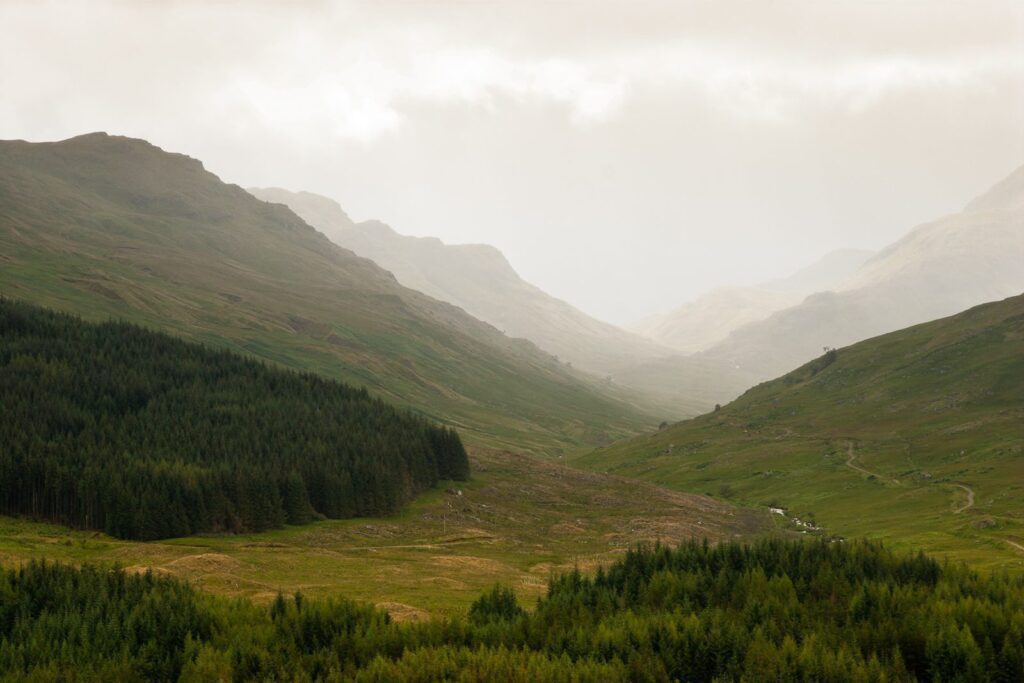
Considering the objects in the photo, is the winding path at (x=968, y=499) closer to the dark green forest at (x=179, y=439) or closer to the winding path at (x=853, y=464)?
the winding path at (x=853, y=464)

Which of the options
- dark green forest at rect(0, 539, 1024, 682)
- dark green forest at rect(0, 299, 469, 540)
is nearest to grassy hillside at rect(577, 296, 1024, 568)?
dark green forest at rect(0, 539, 1024, 682)

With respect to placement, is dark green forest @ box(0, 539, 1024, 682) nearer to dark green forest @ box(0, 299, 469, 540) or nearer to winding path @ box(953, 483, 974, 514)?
dark green forest @ box(0, 299, 469, 540)

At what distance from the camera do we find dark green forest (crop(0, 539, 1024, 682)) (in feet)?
153

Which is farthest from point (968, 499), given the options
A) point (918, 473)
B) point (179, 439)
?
point (179, 439)

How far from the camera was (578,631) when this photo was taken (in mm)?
53625

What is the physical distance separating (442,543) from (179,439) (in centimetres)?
5103

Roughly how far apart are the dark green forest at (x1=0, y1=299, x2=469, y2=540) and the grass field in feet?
15.7

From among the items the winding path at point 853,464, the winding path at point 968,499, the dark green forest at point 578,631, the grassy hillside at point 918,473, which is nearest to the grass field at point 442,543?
the dark green forest at point 578,631

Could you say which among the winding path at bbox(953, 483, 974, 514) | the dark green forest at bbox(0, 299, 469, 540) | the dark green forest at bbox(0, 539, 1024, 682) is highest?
the dark green forest at bbox(0, 299, 469, 540)

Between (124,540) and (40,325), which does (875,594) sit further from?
(40,325)

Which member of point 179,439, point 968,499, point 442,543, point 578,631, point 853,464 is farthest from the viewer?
point 853,464

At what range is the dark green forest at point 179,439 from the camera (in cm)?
10412

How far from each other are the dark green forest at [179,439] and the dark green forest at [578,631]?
135 ft

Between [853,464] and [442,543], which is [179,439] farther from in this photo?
[853,464]
